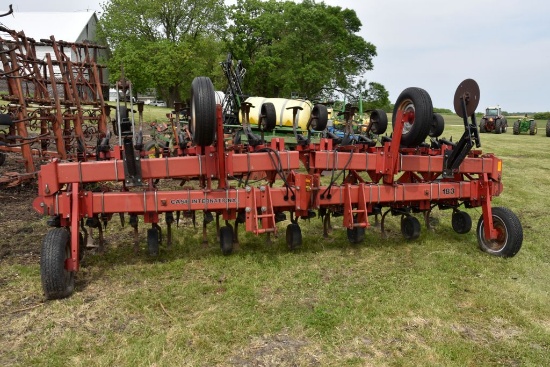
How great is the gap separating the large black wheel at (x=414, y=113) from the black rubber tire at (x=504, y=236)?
53.4 inches

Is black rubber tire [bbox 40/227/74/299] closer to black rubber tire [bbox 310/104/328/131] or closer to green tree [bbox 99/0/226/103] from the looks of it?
black rubber tire [bbox 310/104/328/131]

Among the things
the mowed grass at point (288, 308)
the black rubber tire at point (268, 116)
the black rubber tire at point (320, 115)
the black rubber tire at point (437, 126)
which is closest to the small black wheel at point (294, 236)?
the mowed grass at point (288, 308)

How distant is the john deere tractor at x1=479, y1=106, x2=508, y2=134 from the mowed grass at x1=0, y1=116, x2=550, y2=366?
26.4 metres

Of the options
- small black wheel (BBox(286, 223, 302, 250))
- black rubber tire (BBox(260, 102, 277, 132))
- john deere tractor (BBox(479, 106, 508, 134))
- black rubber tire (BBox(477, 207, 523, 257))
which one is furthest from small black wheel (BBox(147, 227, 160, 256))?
john deere tractor (BBox(479, 106, 508, 134))

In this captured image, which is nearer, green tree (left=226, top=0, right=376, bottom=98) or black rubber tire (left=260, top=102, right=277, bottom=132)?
black rubber tire (left=260, top=102, right=277, bottom=132)

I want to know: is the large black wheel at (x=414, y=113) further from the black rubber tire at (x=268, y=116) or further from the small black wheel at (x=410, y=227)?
the black rubber tire at (x=268, y=116)

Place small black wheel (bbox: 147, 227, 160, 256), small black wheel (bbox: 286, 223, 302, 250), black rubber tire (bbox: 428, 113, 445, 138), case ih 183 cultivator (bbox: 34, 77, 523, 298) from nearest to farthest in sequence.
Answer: case ih 183 cultivator (bbox: 34, 77, 523, 298)
small black wheel (bbox: 147, 227, 160, 256)
small black wheel (bbox: 286, 223, 302, 250)
black rubber tire (bbox: 428, 113, 445, 138)

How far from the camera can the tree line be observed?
1218 inches

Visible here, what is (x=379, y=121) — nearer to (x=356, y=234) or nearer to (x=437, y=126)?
(x=437, y=126)

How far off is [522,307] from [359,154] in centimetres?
229

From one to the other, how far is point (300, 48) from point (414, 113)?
2765 centimetres

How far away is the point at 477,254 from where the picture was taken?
5328mm

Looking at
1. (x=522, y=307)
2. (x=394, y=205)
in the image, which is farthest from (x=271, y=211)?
(x=522, y=307)

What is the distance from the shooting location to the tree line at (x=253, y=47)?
102ft
